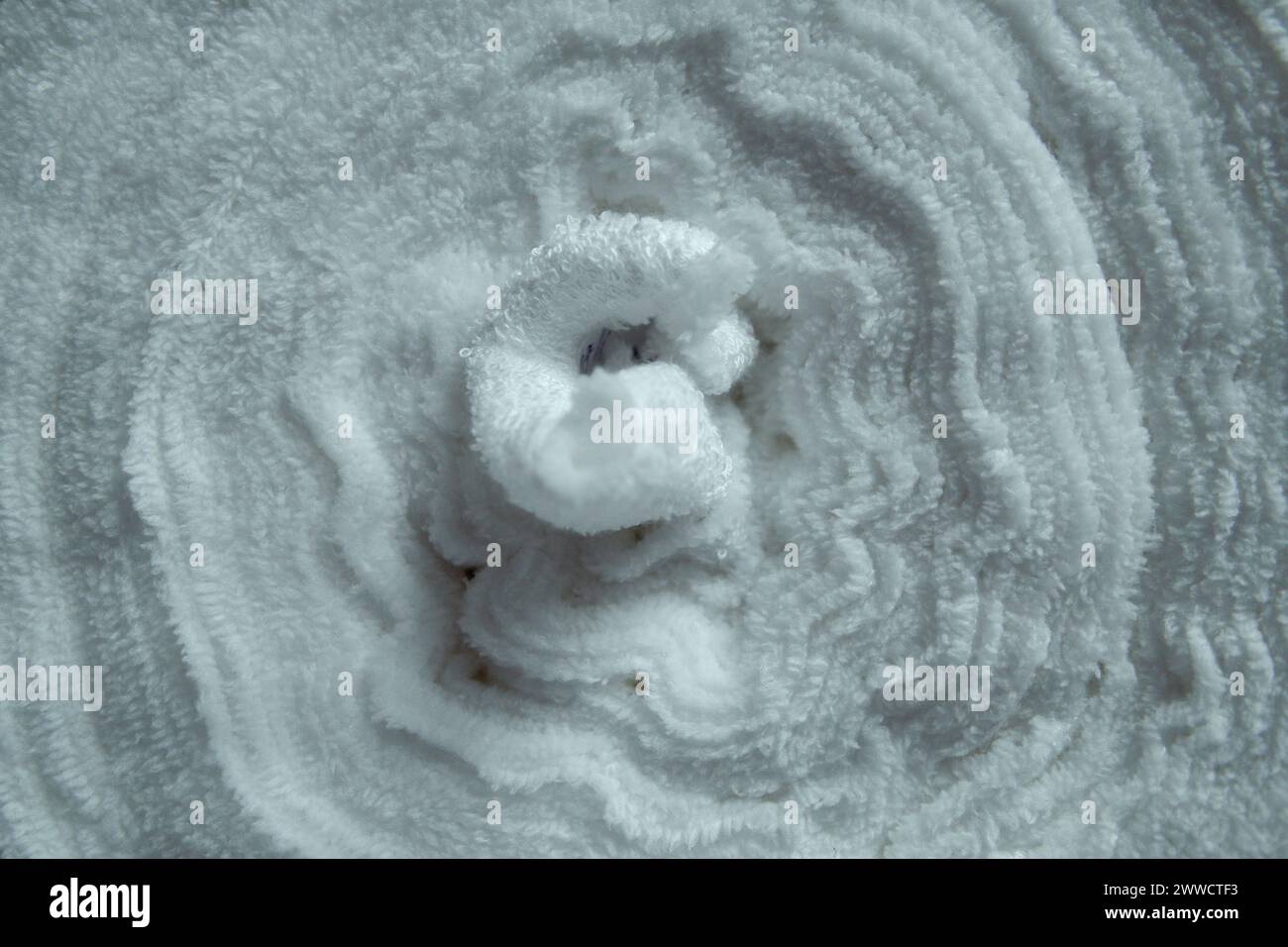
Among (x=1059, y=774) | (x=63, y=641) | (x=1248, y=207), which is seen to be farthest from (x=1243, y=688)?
(x=63, y=641)

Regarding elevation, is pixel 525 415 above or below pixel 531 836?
above

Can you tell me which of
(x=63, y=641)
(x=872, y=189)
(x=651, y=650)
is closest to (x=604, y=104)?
(x=872, y=189)

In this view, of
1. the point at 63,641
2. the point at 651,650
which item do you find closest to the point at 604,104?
the point at 651,650

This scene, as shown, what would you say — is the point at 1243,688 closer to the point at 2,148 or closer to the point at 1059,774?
the point at 1059,774

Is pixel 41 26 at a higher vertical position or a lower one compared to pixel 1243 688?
higher

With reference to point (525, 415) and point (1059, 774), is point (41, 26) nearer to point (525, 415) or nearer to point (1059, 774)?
point (525, 415)
